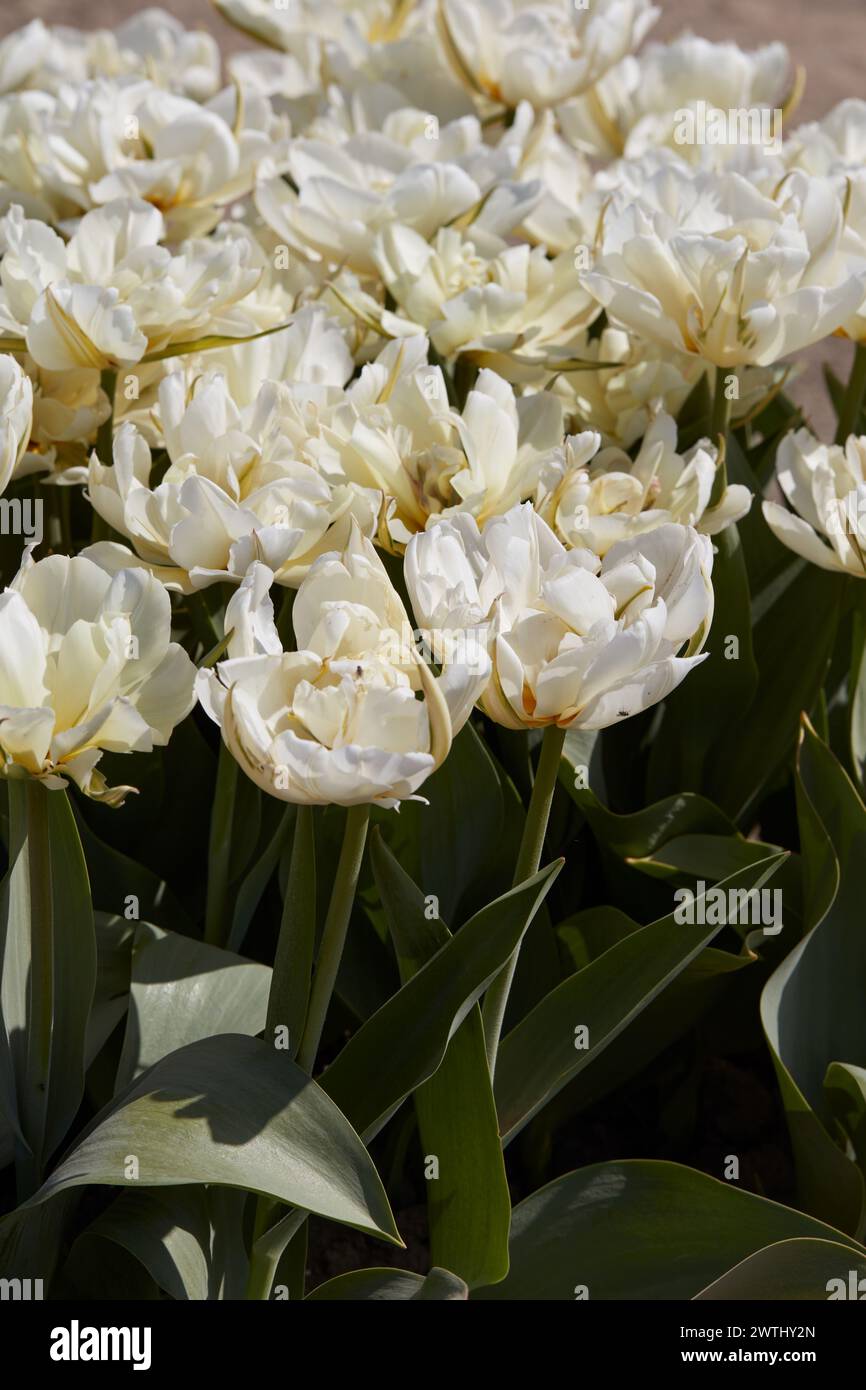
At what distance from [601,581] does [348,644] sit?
151 mm

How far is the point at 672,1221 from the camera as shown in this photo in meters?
0.95

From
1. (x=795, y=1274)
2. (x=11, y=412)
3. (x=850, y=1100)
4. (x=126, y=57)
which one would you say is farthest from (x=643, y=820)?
(x=126, y=57)

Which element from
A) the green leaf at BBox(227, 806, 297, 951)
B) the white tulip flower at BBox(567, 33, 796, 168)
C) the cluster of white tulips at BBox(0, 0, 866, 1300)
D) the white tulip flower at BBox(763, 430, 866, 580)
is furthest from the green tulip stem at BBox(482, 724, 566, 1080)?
the white tulip flower at BBox(567, 33, 796, 168)

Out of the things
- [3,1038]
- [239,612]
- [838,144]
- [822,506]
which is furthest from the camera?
[838,144]

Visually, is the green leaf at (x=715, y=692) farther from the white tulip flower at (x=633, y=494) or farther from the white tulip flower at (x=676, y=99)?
the white tulip flower at (x=676, y=99)

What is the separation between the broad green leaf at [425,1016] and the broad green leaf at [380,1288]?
105mm

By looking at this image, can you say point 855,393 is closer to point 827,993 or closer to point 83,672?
point 827,993

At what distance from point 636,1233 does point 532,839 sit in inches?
12.1

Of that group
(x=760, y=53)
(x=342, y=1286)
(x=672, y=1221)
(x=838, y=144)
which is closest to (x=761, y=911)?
(x=672, y=1221)

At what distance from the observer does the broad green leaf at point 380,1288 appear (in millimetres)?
894

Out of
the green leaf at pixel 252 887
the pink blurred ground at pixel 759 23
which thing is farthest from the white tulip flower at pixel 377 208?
the pink blurred ground at pixel 759 23

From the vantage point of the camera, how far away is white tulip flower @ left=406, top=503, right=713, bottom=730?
75cm

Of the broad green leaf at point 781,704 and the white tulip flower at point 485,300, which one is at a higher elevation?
the white tulip flower at point 485,300
